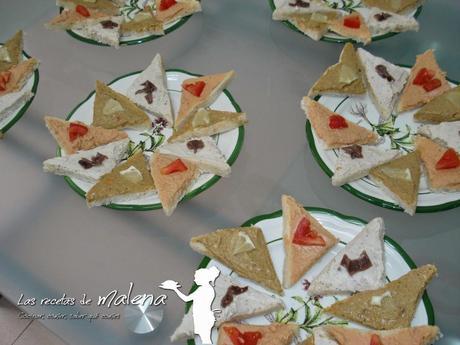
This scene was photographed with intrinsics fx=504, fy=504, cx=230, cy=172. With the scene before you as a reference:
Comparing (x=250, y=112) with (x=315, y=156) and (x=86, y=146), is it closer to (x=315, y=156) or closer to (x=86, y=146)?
(x=315, y=156)

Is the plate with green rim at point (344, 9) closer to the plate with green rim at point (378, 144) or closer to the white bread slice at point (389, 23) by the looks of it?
the white bread slice at point (389, 23)

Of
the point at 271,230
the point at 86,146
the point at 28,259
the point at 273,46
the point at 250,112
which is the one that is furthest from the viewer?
the point at 273,46

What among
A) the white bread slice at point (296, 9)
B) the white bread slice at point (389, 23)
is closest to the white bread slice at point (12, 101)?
the white bread slice at point (296, 9)

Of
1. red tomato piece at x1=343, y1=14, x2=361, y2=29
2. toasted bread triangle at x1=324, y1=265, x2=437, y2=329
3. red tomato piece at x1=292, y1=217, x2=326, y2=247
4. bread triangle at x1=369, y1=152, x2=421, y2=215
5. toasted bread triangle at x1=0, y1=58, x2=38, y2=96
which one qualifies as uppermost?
red tomato piece at x1=343, y1=14, x2=361, y2=29

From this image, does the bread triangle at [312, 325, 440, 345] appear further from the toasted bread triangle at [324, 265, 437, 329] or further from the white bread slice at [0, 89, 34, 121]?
the white bread slice at [0, 89, 34, 121]

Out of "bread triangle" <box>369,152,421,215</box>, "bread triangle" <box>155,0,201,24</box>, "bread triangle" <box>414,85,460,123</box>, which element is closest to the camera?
"bread triangle" <box>369,152,421,215</box>

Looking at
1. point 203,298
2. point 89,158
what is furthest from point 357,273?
point 89,158

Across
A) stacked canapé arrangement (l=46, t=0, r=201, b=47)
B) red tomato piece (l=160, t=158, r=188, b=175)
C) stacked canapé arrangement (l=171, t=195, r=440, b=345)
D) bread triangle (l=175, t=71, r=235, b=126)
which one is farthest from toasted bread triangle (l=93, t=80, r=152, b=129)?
stacked canapé arrangement (l=171, t=195, r=440, b=345)

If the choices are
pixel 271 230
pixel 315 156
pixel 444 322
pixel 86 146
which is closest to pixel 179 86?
pixel 86 146
